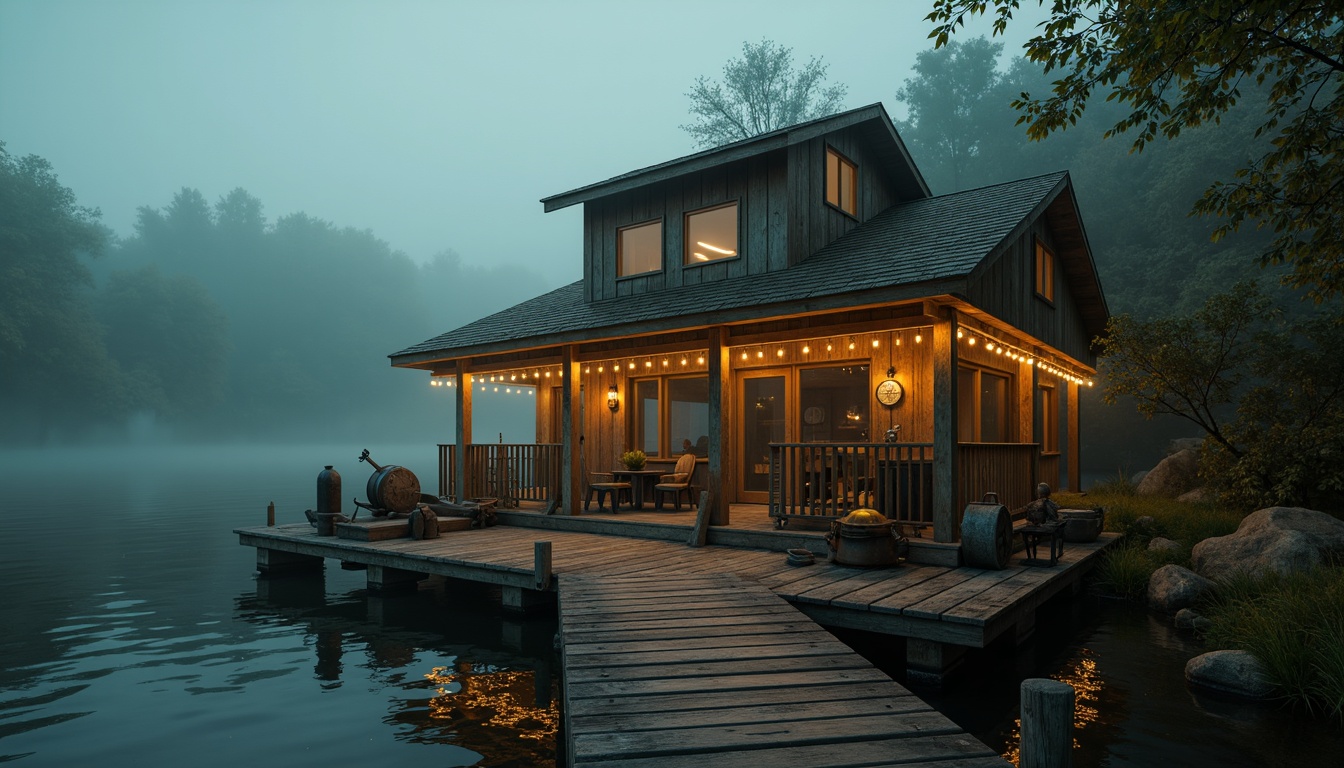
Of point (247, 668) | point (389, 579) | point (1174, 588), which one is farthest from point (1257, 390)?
point (247, 668)

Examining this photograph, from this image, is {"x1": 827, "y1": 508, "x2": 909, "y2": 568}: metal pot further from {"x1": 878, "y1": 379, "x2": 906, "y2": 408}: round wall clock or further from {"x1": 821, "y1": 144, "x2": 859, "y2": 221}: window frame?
{"x1": 821, "y1": 144, "x2": 859, "y2": 221}: window frame

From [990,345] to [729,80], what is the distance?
24602 mm

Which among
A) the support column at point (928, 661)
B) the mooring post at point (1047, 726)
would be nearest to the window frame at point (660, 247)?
the support column at point (928, 661)

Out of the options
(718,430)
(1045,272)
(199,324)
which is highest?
(199,324)

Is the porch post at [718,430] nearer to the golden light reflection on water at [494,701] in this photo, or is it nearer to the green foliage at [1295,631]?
the golden light reflection on water at [494,701]

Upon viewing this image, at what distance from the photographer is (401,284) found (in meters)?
97.9

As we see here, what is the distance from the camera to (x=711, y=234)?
12.8 metres

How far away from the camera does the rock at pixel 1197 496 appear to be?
46.4ft

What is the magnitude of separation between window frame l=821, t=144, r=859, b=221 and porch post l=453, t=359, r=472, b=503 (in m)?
7.08

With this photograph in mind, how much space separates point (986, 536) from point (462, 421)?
9293 mm

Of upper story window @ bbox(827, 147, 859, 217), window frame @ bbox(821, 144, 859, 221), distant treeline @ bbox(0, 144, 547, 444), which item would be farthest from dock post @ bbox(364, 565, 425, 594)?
distant treeline @ bbox(0, 144, 547, 444)

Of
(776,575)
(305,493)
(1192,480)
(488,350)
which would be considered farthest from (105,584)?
(1192,480)

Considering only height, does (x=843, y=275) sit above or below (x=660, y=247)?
below

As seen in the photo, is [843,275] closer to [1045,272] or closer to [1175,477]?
[1045,272]
